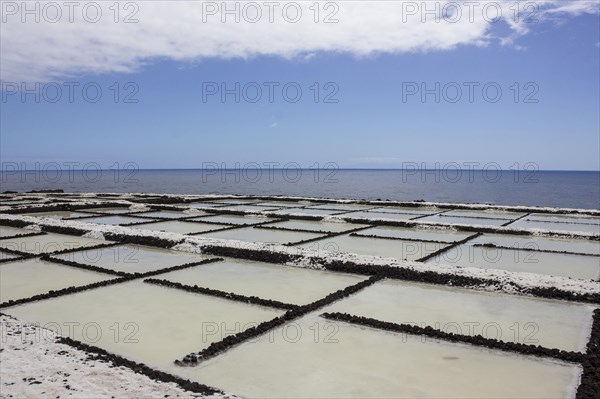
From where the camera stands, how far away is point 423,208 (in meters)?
20.3

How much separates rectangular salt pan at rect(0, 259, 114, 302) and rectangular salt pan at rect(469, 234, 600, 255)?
8.15 metres

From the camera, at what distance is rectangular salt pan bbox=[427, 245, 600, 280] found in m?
8.22

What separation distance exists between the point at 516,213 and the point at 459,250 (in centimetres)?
1008

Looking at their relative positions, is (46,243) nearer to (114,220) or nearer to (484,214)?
(114,220)

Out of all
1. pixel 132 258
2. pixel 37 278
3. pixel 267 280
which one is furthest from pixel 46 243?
pixel 267 280

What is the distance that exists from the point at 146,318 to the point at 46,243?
20.7ft

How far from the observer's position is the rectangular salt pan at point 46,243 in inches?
384

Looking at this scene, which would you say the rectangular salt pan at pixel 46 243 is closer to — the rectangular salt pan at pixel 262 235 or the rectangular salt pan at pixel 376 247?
the rectangular salt pan at pixel 262 235

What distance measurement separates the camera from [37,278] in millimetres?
7332

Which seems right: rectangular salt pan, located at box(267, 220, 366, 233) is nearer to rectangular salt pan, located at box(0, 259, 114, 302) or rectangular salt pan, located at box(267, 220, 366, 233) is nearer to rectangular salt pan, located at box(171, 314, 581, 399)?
rectangular salt pan, located at box(0, 259, 114, 302)

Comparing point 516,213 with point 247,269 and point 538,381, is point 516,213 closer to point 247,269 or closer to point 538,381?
point 247,269

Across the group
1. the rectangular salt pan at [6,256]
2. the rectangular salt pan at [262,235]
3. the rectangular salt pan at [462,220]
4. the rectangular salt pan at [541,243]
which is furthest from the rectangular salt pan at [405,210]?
the rectangular salt pan at [6,256]

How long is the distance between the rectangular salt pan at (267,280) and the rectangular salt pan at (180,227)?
14.5ft

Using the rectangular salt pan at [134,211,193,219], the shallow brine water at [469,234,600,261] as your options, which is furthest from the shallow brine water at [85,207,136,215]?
the shallow brine water at [469,234,600,261]
